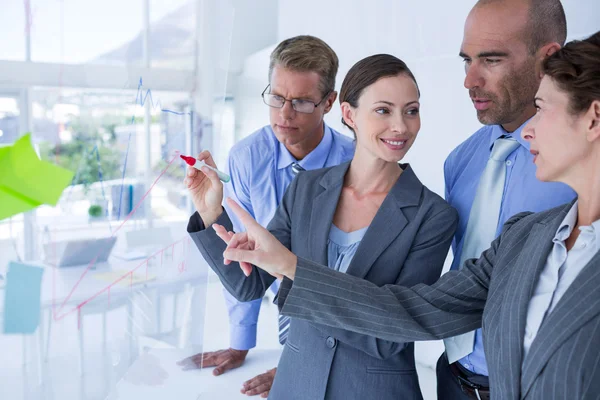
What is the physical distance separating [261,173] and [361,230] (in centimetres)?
79

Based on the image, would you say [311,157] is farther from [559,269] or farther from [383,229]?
[559,269]

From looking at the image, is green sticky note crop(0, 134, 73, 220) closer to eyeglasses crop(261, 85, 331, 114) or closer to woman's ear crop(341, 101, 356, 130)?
woman's ear crop(341, 101, 356, 130)

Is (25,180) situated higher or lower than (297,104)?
lower

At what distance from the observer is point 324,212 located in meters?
1.32

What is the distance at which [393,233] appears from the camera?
124 centimetres

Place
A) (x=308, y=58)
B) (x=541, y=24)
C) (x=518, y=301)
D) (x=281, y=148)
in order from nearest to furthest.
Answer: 1. (x=518, y=301)
2. (x=541, y=24)
3. (x=308, y=58)
4. (x=281, y=148)

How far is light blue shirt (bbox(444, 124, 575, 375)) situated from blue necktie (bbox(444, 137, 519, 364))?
0.05 feet

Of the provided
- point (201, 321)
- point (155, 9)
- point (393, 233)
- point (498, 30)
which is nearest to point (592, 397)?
point (393, 233)

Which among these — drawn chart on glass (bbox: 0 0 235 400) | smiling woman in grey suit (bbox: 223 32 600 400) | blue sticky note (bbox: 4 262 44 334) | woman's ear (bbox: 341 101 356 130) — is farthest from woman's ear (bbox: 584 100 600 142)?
blue sticky note (bbox: 4 262 44 334)

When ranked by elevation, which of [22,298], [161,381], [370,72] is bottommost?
[161,381]

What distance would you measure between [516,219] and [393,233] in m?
0.26

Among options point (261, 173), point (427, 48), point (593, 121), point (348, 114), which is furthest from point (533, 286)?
point (427, 48)

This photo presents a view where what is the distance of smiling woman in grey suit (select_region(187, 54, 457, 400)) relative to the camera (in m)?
1.23

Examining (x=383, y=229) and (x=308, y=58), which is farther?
(x=308, y=58)
